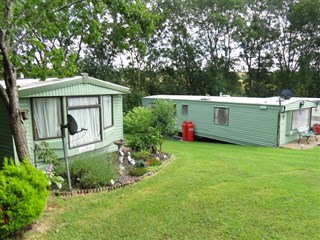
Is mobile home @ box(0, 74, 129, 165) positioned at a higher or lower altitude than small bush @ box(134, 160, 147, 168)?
higher

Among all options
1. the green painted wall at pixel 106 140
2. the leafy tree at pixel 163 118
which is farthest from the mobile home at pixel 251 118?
the green painted wall at pixel 106 140

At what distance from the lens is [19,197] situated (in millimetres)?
3498

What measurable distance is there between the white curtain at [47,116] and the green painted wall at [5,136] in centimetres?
66

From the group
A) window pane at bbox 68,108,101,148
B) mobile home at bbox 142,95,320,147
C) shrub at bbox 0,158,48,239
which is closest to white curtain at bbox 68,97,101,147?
window pane at bbox 68,108,101,148

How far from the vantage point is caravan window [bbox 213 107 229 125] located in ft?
41.9

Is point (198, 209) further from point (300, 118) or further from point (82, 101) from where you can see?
point (300, 118)

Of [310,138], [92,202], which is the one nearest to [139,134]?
[92,202]

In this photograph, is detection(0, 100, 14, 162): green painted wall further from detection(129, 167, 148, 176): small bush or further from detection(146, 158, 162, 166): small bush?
detection(146, 158, 162, 166): small bush

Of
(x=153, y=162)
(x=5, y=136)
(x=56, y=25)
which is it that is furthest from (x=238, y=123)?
(x=5, y=136)

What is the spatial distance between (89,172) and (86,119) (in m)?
2.06

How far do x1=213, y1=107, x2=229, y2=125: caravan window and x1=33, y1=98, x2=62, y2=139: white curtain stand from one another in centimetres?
828

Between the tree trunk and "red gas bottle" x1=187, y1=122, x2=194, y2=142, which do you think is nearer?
the tree trunk

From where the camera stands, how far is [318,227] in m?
3.88

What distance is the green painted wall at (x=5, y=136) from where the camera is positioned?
634 cm
